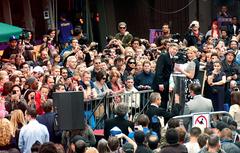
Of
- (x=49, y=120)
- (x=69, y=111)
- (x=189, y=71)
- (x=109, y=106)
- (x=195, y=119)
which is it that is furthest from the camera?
(x=189, y=71)

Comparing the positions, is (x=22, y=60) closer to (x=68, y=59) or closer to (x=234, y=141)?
(x=68, y=59)

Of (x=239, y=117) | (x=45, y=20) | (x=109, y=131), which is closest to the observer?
(x=109, y=131)

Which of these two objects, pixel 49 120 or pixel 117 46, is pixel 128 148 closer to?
pixel 49 120

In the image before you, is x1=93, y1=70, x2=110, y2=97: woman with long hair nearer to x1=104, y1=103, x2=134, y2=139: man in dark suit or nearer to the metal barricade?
x1=104, y1=103, x2=134, y2=139: man in dark suit

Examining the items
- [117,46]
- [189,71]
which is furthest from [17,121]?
[117,46]

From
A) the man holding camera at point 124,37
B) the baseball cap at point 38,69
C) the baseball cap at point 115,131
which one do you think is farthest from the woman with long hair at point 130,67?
the baseball cap at point 115,131

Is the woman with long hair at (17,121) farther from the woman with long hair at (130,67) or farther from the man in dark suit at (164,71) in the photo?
the woman with long hair at (130,67)

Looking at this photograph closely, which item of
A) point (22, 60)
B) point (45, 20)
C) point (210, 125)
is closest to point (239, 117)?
point (210, 125)

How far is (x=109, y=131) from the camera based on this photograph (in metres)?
18.0

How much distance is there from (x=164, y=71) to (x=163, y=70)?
0.04m

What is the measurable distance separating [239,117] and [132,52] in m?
5.62

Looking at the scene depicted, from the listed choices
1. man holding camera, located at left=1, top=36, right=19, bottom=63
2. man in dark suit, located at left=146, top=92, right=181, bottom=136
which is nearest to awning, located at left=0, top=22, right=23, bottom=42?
man holding camera, located at left=1, top=36, right=19, bottom=63

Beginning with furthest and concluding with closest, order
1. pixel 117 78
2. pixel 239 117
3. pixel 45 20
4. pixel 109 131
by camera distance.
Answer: pixel 45 20
pixel 117 78
pixel 239 117
pixel 109 131

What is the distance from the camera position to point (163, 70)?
21844mm
